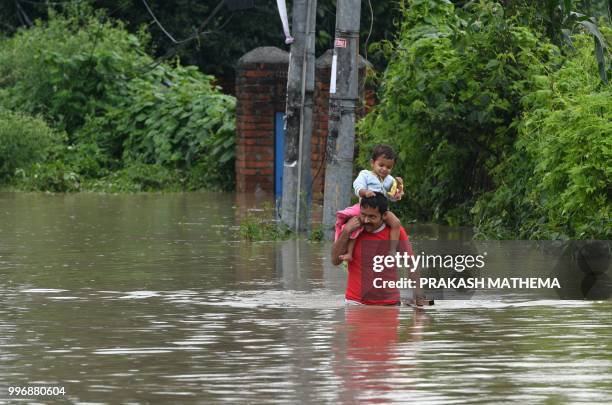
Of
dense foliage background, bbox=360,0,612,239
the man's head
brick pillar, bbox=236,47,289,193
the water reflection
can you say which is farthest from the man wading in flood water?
brick pillar, bbox=236,47,289,193

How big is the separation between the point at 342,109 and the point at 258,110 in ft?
29.2

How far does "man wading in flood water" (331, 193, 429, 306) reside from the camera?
1133 centimetres

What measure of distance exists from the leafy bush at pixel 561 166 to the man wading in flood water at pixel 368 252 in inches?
111

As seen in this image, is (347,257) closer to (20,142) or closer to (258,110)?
(258,110)

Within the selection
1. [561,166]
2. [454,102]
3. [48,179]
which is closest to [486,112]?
[454,102]

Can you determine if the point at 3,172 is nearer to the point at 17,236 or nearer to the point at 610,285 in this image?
the point at 17,236

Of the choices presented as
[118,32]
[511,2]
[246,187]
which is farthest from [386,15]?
[511,2]

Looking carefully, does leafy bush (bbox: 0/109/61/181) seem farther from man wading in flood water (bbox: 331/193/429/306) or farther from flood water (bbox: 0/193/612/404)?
man wading in flood water (bbox: 331/193/429/306)

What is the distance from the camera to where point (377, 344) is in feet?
32.2

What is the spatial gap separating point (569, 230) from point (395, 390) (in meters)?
6.60

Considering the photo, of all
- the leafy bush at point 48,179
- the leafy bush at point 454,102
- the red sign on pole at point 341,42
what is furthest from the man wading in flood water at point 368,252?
the leafy bush at point 48,179

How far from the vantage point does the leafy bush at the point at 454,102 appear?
56.9 ft

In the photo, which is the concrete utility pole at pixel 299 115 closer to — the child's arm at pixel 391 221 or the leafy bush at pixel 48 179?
the child's arm at pixel 391 221

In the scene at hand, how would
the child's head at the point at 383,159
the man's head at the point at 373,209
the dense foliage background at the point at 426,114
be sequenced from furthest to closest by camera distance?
the dense foliage background at the point at 426,114 < the child's head at the point at 383,159 < the man's head at the point at 373,209
